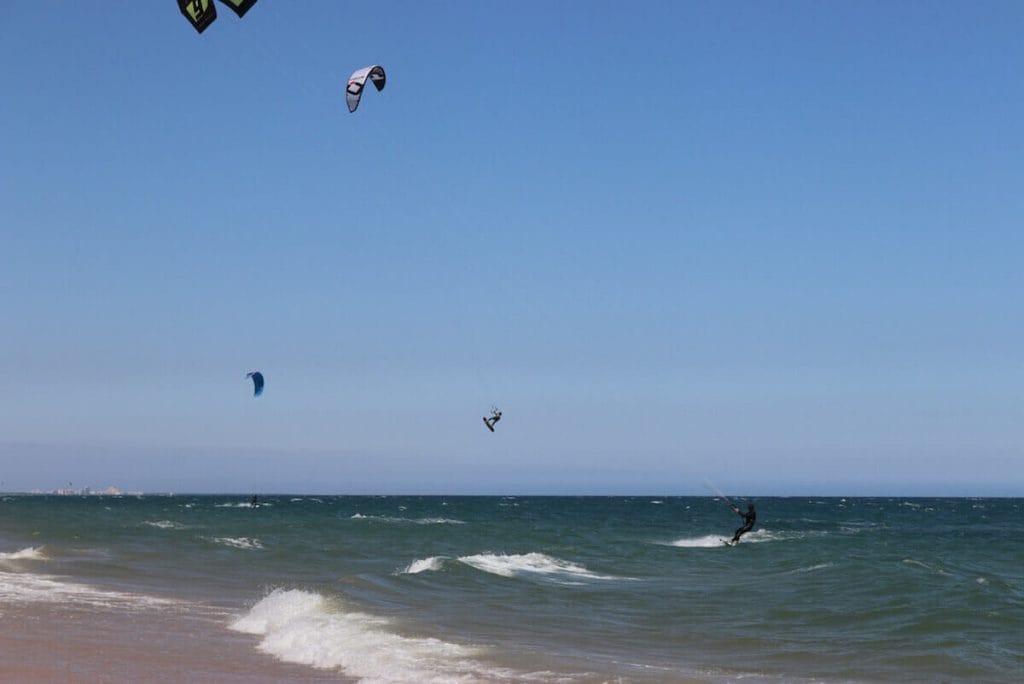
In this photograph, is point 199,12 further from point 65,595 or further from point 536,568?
point 536,568

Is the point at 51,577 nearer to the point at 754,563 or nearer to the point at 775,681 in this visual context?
the point at 775,681

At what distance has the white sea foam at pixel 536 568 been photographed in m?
33.0

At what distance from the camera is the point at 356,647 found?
57.1 feet

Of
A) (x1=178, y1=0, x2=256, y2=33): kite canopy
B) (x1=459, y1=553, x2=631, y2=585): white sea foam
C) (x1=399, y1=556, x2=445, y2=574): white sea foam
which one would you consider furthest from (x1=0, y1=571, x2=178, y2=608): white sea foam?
(x1=178, y1=0, x2=256, y2=33): kite canopy

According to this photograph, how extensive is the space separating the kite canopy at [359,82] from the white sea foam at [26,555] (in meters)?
20.3

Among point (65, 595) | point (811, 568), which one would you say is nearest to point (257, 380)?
point (65, 595)

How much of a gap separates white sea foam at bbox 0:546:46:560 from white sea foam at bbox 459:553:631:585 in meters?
13.0

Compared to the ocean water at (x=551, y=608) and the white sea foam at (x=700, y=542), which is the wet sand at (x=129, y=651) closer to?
the ocean water at (x=551, y=608)

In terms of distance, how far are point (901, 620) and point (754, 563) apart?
16962 mm

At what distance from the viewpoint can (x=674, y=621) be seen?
22.6 meters

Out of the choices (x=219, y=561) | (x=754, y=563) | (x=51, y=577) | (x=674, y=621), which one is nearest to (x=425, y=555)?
(x=219, y=561)

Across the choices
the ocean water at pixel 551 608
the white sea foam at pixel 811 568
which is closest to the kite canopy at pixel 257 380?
the ocean water at pixel 551 608

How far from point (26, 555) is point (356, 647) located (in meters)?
21.7

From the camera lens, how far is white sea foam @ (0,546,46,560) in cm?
3388
